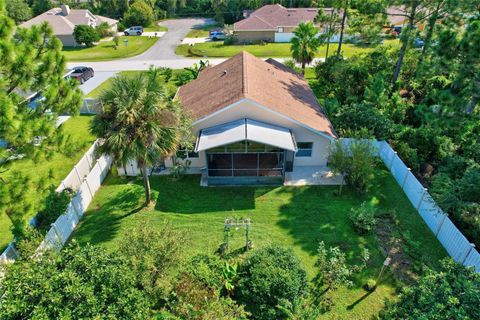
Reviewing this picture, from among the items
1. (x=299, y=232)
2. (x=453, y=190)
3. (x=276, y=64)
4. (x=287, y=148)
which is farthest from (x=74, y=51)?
(x=453, y=190)

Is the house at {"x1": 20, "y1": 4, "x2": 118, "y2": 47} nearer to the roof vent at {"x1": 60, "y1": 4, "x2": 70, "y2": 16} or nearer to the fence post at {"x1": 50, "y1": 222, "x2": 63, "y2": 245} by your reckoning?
the roof vent at {"x1": 60, "y1": 4, "x2": 70, "y2": 16}

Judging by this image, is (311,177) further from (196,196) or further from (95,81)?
(95,81)

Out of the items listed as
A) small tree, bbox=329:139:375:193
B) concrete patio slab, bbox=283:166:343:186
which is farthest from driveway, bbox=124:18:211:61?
small tree, bbox=329:139:375:193

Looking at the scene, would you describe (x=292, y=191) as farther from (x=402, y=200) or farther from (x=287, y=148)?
(x=402, y=200)

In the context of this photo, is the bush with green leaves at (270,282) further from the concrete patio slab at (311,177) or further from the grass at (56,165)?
the grass at (56,165)

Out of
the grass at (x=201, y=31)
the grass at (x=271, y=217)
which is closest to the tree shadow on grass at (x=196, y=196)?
the grass at (x=271, y=217)

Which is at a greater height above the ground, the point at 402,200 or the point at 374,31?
the point at 374,31
